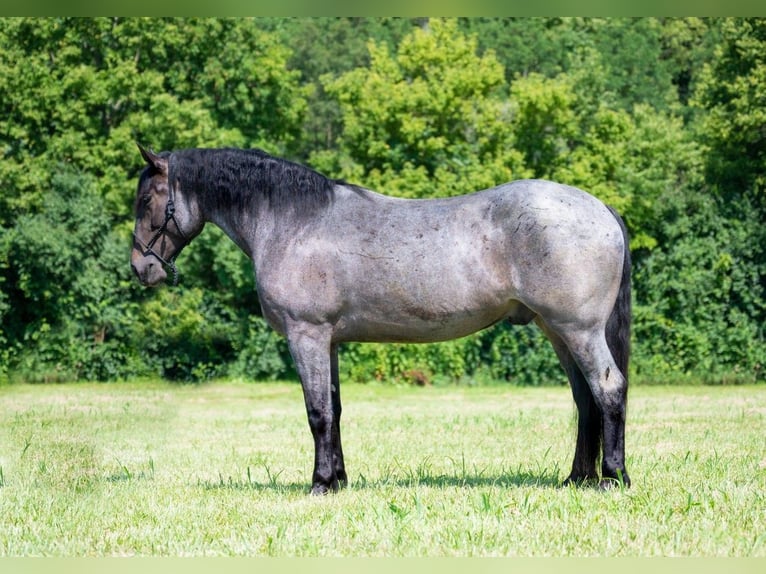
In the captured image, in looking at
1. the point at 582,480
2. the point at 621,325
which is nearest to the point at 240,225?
the point at 621,325

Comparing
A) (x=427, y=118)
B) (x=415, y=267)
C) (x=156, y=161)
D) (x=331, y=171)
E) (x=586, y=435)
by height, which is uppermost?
(x=427, y=118)

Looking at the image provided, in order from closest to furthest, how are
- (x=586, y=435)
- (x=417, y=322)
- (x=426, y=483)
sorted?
(x=417, y=322) < (x=586, y=435) < (x=426, y=483)

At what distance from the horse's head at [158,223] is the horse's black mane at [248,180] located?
4.8 inches

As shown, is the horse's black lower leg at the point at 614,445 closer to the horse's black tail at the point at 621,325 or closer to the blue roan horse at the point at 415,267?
the blue roan horse at the point at 415,267

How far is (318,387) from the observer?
282 inches

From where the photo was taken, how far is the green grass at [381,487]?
17.9ft

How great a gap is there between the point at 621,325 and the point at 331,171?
21872 millimetres

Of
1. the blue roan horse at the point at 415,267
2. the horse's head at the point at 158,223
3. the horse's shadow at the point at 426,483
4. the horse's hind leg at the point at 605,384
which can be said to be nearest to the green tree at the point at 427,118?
the horse's shadow at the point at 426,483

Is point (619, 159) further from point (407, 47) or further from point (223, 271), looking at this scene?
point (223, 271)

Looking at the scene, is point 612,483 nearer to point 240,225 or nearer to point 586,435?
point 586,435

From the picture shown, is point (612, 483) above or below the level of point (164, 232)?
below

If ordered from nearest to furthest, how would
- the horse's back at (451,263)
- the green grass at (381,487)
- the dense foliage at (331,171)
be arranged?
the green grass at (381,487) < the horse's back at (451,263) < the dense foliage at (331,171)

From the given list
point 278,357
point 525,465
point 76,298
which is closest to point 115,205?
point 76,298

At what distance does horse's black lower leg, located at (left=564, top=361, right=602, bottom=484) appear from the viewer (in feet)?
23.6
